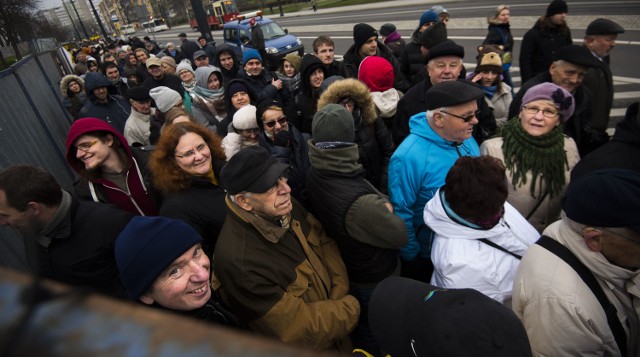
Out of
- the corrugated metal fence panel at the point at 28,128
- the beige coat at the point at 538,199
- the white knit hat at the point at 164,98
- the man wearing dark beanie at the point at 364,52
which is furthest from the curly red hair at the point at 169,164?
the man wearing dark beanie at the point at 364,52

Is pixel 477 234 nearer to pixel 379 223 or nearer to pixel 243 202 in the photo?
Result: pixel 379 223

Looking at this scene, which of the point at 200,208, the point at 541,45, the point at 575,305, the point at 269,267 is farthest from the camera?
the point at 541,45

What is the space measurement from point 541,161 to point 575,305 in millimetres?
1417

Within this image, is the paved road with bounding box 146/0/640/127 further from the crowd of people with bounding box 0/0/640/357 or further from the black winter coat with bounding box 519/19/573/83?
the crowd of people with bounding box 0/0/640/357

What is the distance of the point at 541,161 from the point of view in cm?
255

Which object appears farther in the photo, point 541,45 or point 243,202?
point 541,45

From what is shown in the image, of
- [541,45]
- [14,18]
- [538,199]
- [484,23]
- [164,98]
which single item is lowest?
[484,23]

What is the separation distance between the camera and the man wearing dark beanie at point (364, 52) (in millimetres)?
4984

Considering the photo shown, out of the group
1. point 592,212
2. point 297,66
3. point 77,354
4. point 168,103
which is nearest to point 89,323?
point 77,354

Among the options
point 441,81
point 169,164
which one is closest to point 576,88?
point 441,81

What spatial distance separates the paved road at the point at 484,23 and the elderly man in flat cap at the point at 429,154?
203 inches

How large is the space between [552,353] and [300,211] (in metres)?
1.57

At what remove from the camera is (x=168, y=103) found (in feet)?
13.0

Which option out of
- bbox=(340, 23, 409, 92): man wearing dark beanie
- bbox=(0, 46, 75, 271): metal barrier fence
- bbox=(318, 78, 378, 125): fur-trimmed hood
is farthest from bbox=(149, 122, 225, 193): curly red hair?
bbox=(340, 23, 409, 92): man wearing dark beanie
